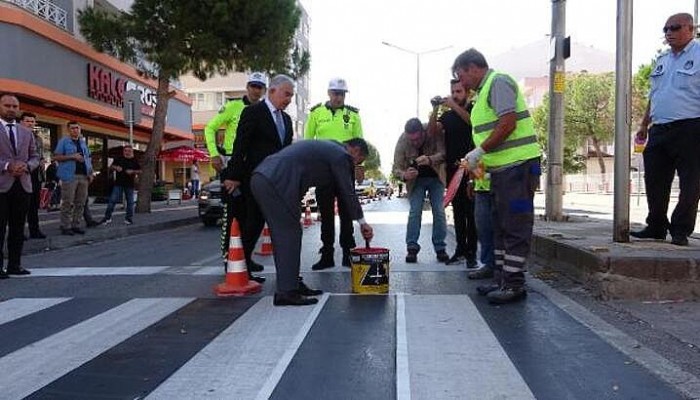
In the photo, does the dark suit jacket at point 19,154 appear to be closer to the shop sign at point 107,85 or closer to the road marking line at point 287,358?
the road marking line at point 287,358

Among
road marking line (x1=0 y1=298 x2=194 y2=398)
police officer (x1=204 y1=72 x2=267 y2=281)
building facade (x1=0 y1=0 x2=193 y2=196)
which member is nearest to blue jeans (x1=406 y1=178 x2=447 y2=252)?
police officer (x1=204 y1=72 x2=267 y2=281)

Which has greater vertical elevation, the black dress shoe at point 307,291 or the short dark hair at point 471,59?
the short dark hair at point 471,59

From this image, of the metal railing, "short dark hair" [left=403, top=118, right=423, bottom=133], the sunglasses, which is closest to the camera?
the sunglasses

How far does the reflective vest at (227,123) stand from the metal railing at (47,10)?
1109 centimetres

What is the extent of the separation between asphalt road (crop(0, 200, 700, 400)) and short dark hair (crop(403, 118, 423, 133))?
1.80 m

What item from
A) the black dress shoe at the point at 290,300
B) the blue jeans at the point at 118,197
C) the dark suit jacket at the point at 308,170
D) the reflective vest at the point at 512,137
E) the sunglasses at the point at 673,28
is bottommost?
the black dress shoe at the point at 290,300

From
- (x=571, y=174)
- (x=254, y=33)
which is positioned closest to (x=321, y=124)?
(x=254, y=33)

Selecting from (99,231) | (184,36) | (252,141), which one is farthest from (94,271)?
(184,36)

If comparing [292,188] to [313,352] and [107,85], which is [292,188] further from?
[107,85]

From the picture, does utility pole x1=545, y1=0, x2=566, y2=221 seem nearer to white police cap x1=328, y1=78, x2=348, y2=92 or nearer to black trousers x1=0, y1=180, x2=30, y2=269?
white police cap x1=328, y1=78, x2=348, y2=92

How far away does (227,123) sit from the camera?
8.05 metres

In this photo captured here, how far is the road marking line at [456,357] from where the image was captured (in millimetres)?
3561

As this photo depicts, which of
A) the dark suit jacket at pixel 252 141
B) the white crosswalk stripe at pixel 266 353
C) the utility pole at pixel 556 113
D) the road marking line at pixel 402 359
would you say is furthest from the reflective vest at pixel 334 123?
the utility pole at pixel 556 113

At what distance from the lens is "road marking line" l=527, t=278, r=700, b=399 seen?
12.2 feet
